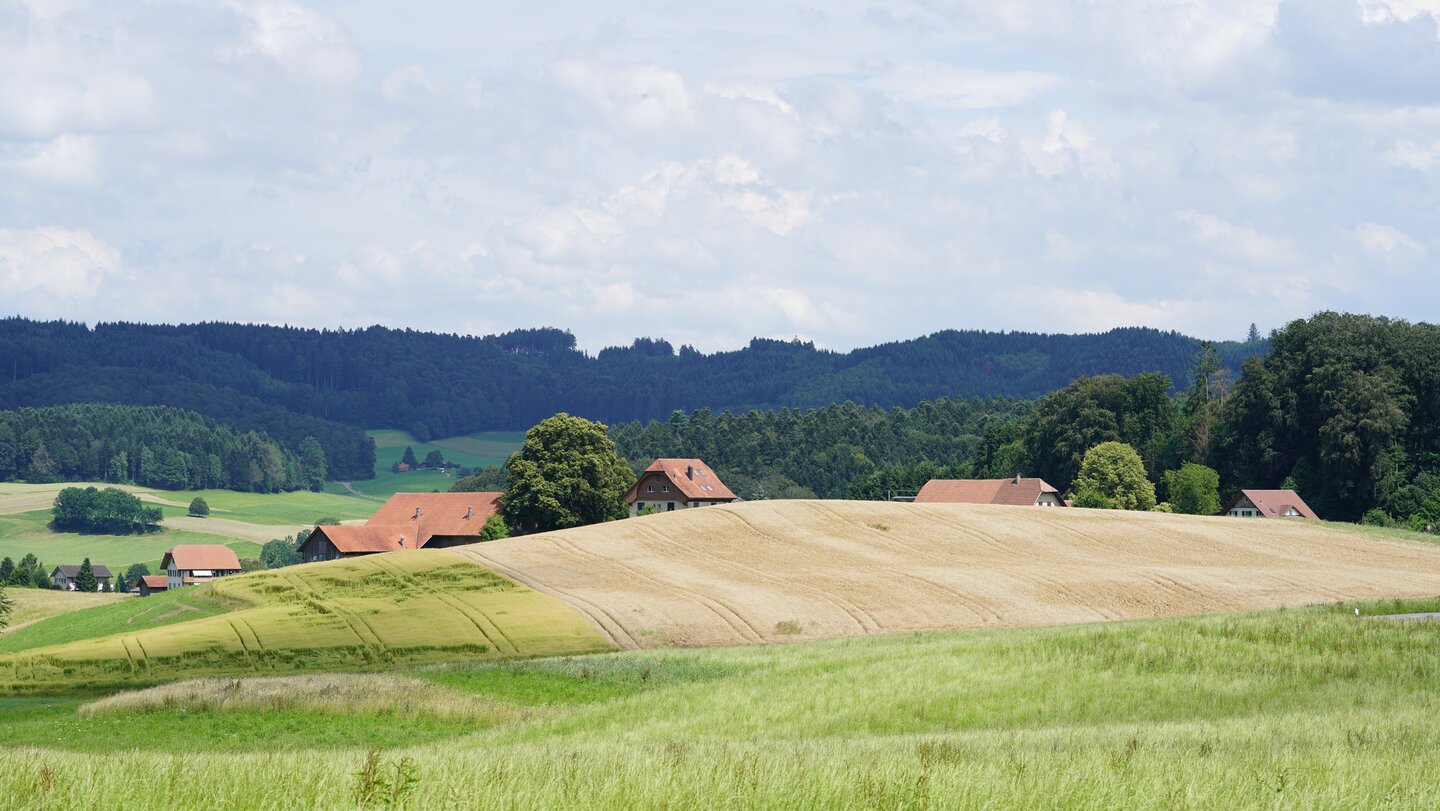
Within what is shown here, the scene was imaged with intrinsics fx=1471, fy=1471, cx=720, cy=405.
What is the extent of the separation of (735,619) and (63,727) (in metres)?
25.2

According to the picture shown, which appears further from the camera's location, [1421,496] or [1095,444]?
[1095,444]

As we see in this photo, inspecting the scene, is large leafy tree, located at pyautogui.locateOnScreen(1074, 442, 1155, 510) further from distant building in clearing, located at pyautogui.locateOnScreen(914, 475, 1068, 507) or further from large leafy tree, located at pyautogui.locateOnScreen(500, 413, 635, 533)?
large leafy tree, located at pyautogui.locateOnScreen(500, 413, 635, 533)

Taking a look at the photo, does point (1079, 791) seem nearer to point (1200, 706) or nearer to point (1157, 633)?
point (1200, 706)

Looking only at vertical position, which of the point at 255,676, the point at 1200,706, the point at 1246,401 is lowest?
the point at 255,676

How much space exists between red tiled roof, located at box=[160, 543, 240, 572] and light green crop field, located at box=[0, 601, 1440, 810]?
453ft

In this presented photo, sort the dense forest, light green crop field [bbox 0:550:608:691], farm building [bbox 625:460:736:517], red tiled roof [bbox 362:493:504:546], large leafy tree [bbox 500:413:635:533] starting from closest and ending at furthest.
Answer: light green crop field [bbox 0:550:608:691] < large leafy tree [bbox 500:413:635:533] < the dense forest < red tiled roof [bbox 362:493:504:546] < farm building [bbox 625:460:736:517]

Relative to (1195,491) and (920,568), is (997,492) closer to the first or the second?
(1195,491)

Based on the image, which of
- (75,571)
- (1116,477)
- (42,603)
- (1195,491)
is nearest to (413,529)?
(42,603)

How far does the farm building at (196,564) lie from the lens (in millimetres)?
177500

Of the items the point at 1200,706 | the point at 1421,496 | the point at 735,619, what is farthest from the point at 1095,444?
the point at 1200,706

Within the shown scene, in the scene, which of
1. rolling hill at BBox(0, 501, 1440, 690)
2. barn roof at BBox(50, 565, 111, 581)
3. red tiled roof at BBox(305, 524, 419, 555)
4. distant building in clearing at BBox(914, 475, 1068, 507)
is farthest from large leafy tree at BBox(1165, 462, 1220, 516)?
barn roof at BBox(50, 565, 111, 581)

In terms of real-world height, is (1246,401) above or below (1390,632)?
above

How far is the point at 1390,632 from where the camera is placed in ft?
121

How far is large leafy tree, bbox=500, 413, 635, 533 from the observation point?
10000cm
